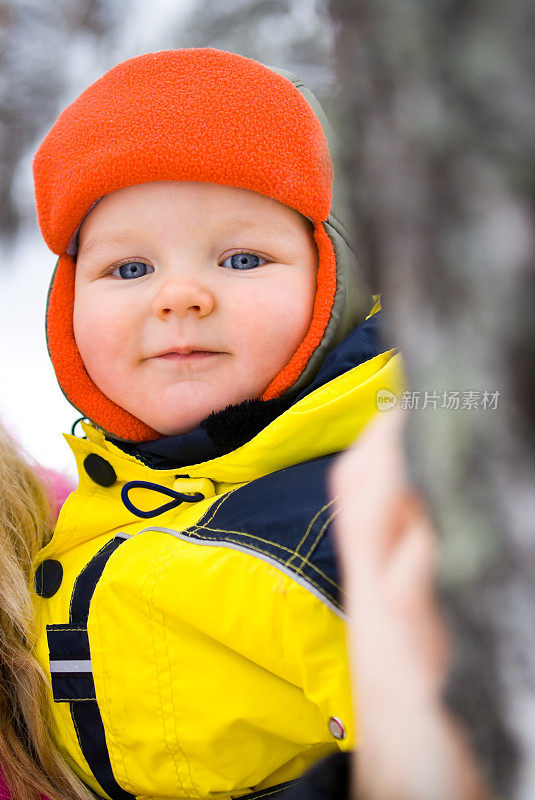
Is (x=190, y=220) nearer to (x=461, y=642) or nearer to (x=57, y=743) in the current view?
(x=57, y=743)

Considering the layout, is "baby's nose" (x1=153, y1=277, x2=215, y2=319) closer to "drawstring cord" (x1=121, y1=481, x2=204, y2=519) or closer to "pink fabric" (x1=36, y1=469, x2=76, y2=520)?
"drawstring cord" (x1=121, y1=481, x2=204, y2=519)

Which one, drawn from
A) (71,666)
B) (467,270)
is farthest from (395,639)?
(71,666)

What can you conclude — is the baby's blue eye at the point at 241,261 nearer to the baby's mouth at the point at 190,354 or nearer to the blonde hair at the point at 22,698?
the baby's mouth at the point at 190,354

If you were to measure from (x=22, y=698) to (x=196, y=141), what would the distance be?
755 mm

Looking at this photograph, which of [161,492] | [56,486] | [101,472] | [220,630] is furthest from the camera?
[56,486]

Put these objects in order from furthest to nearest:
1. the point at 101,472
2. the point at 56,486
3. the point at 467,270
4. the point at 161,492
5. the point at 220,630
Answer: the point at 56,486 < the point at 101,472 < the point at 161,492 < the point at 220,630 < the point at 467,270

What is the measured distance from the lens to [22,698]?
97 centimetres

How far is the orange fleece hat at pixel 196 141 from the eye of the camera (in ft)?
3.10

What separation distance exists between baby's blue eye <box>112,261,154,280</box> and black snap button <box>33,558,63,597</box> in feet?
1.37

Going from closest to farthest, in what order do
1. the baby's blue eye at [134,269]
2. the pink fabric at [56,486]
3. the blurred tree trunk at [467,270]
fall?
the blurred tree trunk at [467,270]
the baby's blue eye at [134,269]
the pink fabric at [56,486]

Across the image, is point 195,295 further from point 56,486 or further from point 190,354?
point 56,486

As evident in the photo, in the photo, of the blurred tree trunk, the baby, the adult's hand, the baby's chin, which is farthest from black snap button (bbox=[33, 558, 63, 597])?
the blurred tree trunk

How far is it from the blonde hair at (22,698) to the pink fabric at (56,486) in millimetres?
207

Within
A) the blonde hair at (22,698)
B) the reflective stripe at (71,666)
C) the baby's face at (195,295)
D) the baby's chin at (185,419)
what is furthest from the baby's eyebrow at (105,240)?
the reflective stripe at (71,666)
